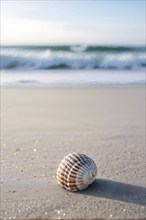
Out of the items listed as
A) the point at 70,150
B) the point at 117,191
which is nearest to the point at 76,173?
the point at 117,191

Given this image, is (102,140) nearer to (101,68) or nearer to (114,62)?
(101,68)

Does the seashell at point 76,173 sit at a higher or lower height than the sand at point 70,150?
higher

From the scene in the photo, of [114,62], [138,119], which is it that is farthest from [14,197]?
[114,62]

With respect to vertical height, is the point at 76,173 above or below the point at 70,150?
above

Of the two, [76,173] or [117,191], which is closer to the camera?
[76,173]

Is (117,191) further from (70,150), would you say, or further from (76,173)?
(70,150)

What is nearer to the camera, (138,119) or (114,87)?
(138,119)
